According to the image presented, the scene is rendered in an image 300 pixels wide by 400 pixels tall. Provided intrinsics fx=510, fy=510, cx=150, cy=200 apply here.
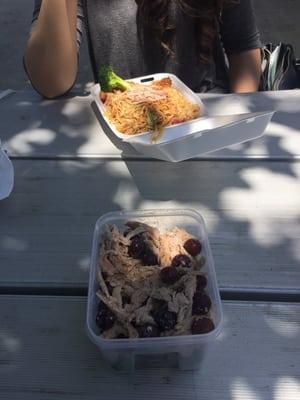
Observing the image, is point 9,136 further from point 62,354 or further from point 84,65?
point 84,65

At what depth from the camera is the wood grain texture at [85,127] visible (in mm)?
1191

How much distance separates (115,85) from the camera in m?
1.31

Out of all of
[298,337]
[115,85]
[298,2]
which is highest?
[115,85]

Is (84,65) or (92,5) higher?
(92,5)

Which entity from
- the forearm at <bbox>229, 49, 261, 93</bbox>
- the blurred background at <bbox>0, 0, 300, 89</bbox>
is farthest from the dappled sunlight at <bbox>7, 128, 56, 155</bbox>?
the blurred background at <bbox>0, 0, 300, 89</bbox>

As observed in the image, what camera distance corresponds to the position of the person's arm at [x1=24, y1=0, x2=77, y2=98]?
139 centimetres

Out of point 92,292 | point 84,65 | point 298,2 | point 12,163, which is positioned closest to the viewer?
point 92,292

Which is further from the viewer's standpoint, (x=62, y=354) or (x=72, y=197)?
(x=72, y=197)

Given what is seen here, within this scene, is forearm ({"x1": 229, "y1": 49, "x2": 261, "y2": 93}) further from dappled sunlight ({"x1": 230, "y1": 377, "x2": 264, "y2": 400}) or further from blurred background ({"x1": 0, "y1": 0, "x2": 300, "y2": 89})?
blurred background ({"x1": 0, "y1": 0, "x2": 300, "y2": 89})

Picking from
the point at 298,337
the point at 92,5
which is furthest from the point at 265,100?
the point at 298,337

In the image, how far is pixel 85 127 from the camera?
1.29m

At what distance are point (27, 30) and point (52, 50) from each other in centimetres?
233

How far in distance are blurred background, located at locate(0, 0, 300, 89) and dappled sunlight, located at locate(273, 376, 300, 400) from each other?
230 centimetres

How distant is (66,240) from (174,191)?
0.26 m
